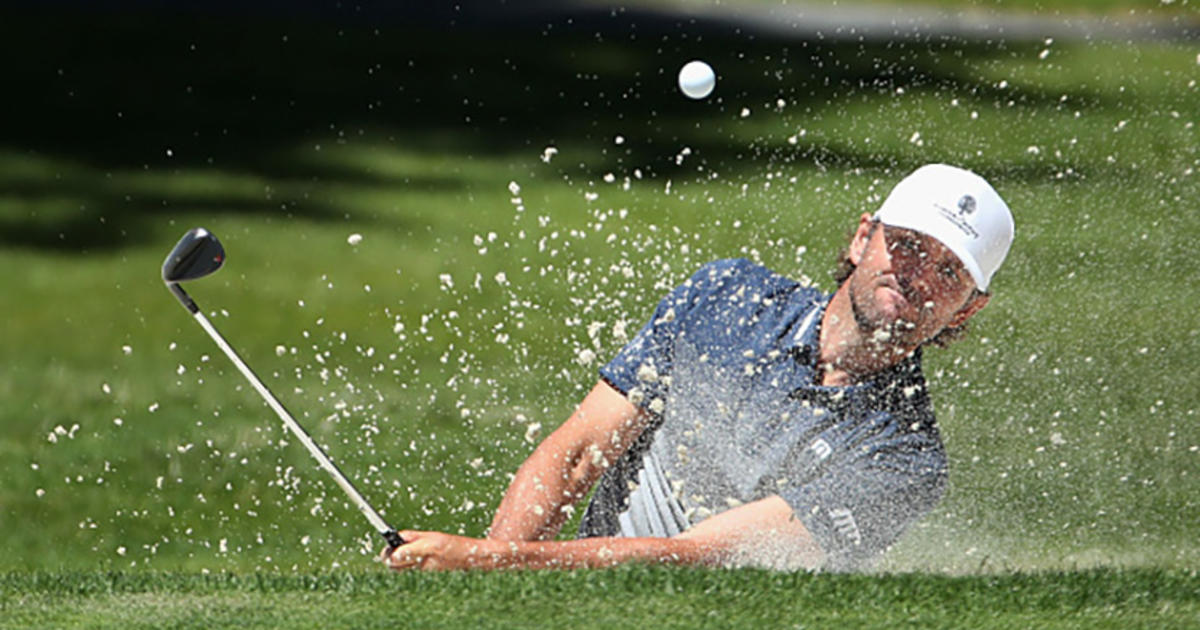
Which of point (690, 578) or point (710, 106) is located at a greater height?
point (710, 106)

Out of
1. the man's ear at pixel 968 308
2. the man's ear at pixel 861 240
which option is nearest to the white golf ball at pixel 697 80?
the man's ear at pixel 861 240

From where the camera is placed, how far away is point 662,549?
3.91 metres

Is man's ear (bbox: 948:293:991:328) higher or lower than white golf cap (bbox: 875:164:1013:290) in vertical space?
lower

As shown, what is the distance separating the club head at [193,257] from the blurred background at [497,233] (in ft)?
3.28

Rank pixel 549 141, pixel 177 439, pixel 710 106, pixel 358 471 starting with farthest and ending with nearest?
1. pixel 710 106
2. pixel 549 141
3. pixel 177 439
4. pixel 358 471

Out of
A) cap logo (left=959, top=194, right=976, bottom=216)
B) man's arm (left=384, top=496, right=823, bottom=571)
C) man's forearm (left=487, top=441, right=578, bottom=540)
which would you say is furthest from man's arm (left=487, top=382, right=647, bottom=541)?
cap logo (left=959, top=194, right=976, bottom=216)

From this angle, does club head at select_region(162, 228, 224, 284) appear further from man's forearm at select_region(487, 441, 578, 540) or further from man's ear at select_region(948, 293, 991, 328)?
man's ear at select_region(948, 293, 991, 328)

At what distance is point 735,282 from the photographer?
434 centimetres

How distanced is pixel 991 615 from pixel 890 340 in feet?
2.55

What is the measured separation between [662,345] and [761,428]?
32 cm

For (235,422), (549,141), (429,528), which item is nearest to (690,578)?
(429,528)

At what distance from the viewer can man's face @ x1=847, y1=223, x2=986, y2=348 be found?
413 cm

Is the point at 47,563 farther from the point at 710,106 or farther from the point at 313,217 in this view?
the point at 710,106

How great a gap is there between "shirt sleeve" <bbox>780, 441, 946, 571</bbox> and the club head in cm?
142
